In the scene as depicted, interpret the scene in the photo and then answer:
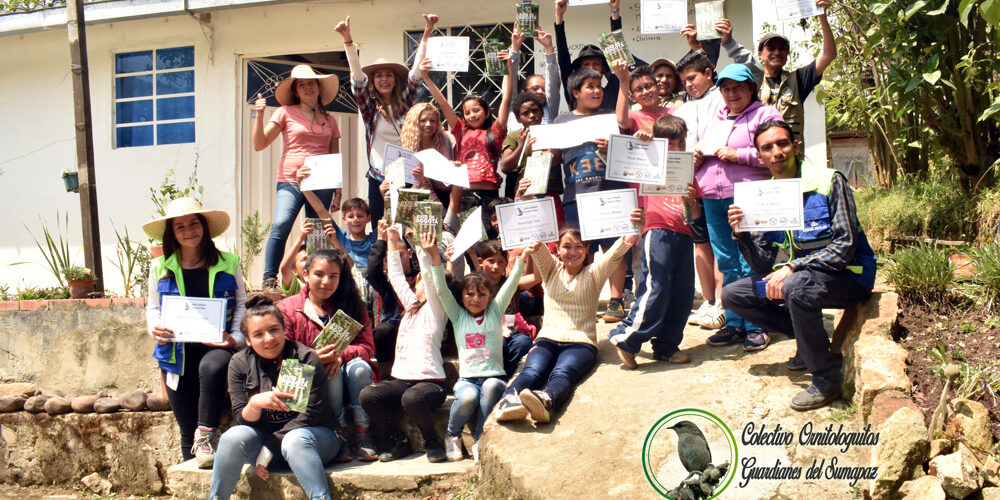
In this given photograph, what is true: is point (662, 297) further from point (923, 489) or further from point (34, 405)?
point (34, 405)

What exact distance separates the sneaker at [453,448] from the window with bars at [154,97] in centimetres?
585

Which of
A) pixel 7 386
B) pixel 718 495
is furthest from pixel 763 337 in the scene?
pixel 7 386

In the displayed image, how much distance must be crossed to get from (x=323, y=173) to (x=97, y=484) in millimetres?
2559

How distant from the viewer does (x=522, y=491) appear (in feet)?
12.9

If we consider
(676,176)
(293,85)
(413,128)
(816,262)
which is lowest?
(816,262)

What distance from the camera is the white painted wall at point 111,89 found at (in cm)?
855

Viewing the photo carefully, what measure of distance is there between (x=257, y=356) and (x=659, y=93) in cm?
328

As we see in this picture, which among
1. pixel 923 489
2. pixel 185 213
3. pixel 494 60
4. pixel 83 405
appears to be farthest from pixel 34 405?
pixel 923 489

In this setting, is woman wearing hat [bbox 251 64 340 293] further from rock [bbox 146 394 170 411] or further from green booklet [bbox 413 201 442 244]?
green booklet [bbox 413 201 442 244]

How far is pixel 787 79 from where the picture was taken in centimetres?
537

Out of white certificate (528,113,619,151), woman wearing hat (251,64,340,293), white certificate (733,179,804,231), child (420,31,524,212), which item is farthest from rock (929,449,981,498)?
woman wearing hat (251,64,340,293)

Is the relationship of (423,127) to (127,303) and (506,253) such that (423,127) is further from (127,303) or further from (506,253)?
(127,303)

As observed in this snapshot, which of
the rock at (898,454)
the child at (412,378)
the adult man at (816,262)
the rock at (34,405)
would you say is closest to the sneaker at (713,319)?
the adult man at (816,262)

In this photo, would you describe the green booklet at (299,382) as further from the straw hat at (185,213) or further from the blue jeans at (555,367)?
the straw hat at (185,213)
